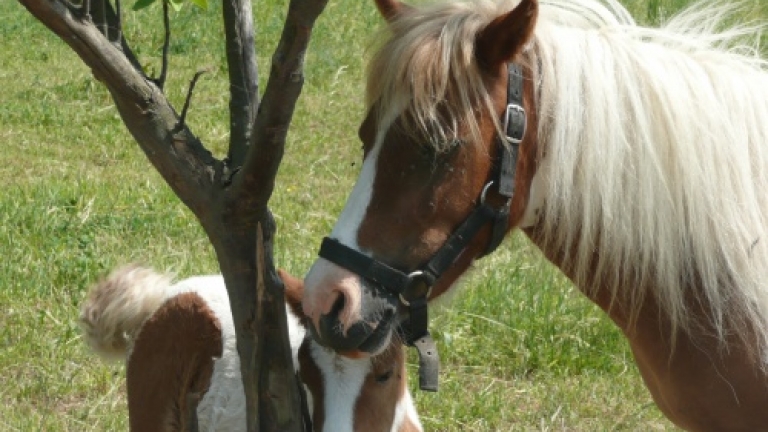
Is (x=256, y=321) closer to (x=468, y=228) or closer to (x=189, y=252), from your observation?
(x=468, y=228)

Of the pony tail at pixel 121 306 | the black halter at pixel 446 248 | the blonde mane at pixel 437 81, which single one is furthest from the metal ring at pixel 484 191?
the pony tail at pixel 121 306

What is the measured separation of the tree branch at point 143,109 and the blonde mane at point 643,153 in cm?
47

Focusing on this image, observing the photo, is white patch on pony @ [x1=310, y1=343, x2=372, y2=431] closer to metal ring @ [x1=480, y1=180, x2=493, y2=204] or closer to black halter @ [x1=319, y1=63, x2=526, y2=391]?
black halter @ [x1=319, y1=63, x2=526, y2=391]

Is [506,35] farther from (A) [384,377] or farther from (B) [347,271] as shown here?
(A) [384,377]

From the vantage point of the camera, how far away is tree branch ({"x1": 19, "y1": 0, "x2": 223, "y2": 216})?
206 centimetres

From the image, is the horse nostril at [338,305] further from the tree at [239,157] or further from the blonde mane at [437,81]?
the blonde mane at [437,81]

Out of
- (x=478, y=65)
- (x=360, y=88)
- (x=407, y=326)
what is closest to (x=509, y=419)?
(x=407, y=326)

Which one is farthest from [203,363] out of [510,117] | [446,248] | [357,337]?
[510,117]

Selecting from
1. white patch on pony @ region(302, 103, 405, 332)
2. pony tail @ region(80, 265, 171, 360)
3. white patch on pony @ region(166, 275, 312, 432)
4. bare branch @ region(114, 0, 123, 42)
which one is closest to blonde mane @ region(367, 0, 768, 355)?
white patch on pony @ region(302, 103, 405, 332)

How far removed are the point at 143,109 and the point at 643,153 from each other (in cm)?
104

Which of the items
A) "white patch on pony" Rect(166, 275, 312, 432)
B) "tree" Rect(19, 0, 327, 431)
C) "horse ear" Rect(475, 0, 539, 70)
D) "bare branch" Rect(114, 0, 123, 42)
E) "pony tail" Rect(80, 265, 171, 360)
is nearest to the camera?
"tree" Rect(19, 0, 327, 431)

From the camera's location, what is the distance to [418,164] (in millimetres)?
2438

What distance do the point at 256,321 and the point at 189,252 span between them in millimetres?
3047

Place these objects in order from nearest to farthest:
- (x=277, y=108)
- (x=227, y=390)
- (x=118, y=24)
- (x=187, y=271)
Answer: (x=277, y=108), (x=118, y=24), (x=227, y=390), (x=187, y=271)
